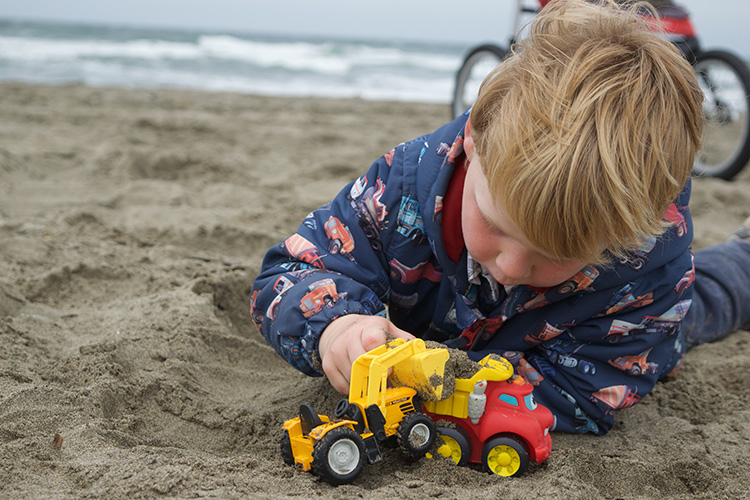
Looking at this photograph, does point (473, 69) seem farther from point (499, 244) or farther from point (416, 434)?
point (416, 434)

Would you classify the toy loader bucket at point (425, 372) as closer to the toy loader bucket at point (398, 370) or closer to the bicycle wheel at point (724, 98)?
the toy loader bucket at point (398, 370)

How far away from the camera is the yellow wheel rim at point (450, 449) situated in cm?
139

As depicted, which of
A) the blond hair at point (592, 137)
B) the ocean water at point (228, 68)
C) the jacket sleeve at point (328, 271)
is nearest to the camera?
the blond hair at point (592, 137)

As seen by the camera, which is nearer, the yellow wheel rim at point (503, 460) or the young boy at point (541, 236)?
the young boy at point (541, 236)

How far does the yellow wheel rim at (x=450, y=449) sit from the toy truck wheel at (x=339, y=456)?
219mm

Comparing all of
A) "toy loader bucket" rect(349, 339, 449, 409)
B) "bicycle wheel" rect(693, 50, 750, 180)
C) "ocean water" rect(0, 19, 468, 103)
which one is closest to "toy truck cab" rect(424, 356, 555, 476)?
"toy loader bucket" rect(349, 339, 449, 409)

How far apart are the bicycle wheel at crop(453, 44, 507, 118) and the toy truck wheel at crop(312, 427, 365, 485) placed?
3.98 meters

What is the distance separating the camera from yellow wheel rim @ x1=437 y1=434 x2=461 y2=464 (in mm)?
1388

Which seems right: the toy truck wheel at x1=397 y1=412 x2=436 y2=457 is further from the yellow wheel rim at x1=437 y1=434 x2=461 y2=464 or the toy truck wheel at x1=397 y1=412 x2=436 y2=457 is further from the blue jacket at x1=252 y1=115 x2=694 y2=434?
the blue jacket at x1=252 y1=115 x2=694 y2=434

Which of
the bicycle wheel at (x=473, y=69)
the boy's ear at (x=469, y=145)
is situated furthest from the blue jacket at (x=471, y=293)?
the bicycle wheel at (x=473, y=69)

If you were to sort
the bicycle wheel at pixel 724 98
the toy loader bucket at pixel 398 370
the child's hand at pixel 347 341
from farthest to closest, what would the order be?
the bicycle wheel at pixel 724 98
the child's hand at pixel 347 341
the toy loader bucket at pixel 398 370

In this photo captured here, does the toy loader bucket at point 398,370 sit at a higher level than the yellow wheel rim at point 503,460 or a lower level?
higher

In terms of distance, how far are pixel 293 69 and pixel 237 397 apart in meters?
14.7

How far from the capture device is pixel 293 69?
15.5 meters
